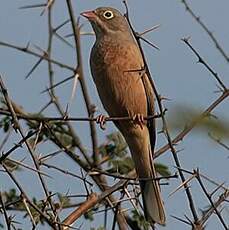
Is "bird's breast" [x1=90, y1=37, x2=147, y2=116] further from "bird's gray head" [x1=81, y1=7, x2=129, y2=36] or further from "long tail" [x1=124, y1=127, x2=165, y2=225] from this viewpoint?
"bird's gray head" [x1=81, y1=7, x2=129, y2=36]

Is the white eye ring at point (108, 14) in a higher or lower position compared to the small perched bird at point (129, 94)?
higher

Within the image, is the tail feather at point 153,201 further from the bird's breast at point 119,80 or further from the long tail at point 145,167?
the bird's breast at point 119,80

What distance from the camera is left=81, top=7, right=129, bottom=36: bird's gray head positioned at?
6.35 metres

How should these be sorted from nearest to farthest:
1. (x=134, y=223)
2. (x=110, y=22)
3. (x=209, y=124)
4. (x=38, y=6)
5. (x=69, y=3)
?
(x=209, y=124), (x=38, y=6), (x=69, y=3), (x=134, y=223), (x=110, y=22)

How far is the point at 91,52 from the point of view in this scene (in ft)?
19.4

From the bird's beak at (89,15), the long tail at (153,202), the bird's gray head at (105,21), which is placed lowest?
the long tail at (153,202)

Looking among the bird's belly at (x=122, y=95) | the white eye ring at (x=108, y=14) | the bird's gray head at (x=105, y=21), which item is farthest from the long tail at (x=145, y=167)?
the white eye ring at (x=108, y=14)

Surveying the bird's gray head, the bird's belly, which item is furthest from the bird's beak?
the bird's belly

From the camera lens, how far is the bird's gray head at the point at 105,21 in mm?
6352

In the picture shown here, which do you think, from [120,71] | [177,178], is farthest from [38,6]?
[120,71]

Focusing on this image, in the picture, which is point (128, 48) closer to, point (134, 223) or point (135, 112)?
point (135, 112)

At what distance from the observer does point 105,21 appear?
6473 mm

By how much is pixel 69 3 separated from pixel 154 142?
2.05 m

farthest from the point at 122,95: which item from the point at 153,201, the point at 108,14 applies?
the point at 108,14
